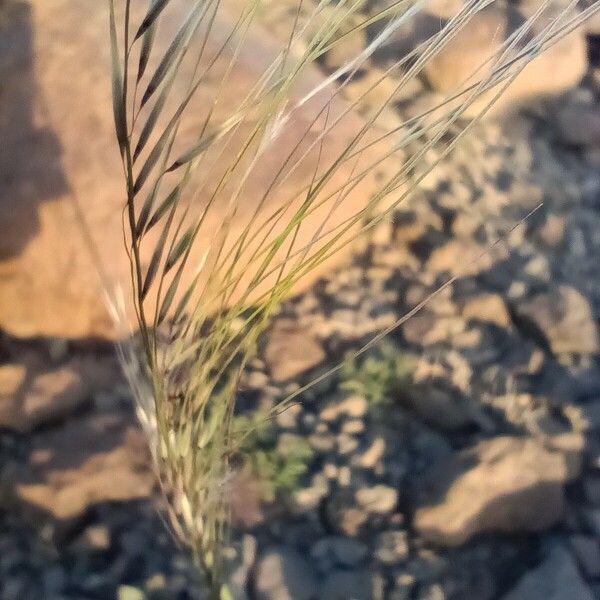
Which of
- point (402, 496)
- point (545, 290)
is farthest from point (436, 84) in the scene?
point (402, 496)

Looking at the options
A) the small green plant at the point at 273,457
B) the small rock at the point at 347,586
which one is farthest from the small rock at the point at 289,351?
the small rock at the point at 347,586

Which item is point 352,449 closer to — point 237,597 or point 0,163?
point 237,597

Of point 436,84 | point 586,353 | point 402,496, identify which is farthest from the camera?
point 436,84

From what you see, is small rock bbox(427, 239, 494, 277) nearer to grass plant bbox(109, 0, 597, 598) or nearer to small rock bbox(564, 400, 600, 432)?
small rock bbox(564, 400, 600, 432)

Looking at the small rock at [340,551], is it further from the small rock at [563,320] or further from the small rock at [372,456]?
the small rock at [563,320]

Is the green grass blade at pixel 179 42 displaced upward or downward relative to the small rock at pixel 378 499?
upward

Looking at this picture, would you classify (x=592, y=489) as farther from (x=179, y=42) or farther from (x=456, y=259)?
(x=179, y=42)
